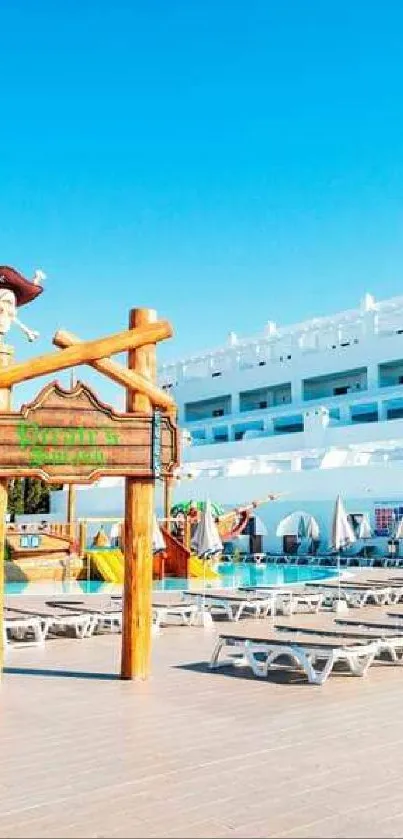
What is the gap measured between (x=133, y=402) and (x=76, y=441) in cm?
64

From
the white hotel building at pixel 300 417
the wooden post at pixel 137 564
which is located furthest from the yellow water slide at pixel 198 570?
the wooden post at pixel 137 564

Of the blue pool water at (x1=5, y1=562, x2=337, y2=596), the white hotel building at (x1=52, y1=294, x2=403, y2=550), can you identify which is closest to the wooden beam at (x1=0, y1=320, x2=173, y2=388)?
the blue pool water at (x1=5, y1=562, x2=337, y2=596)

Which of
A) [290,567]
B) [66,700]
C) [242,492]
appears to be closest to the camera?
[66,700]

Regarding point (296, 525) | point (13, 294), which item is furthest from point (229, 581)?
point (13, 294)

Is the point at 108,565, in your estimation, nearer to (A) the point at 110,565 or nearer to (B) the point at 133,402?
(A) the point at 110,565

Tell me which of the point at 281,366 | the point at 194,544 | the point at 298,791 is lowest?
the point at 298,791

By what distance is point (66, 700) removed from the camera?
7543 mm

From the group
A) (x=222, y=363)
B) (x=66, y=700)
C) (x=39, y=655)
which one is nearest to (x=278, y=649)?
(x=66, y=700)

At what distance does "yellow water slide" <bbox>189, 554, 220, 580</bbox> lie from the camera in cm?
2348

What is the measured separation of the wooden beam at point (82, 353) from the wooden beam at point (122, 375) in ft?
0.30

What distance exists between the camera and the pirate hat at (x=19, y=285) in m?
10.5

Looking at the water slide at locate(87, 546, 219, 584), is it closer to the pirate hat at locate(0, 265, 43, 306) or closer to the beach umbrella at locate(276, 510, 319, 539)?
the beach umbrella at locate(276, 510, 319, 539)

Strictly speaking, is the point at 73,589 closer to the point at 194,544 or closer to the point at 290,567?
the point at 194,544

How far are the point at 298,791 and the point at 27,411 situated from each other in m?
4.24
